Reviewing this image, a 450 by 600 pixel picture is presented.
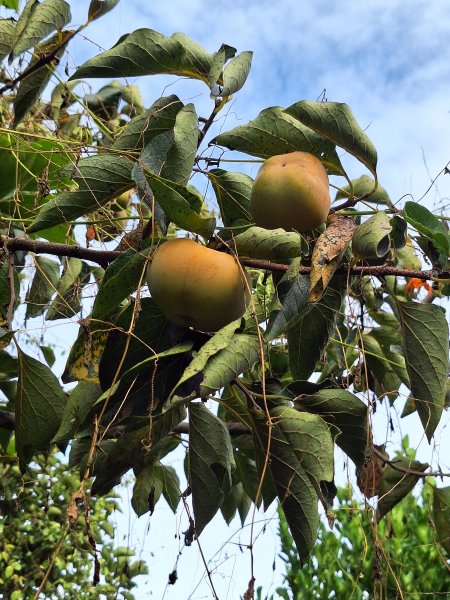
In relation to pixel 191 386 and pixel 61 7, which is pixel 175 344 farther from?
pixel 61 7

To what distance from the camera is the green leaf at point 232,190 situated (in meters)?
0.99

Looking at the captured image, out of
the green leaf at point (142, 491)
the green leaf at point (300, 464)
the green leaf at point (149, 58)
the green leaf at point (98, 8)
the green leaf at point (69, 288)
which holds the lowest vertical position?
the green leaf at point (300, 464)

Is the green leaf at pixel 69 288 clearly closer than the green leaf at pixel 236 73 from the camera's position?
No

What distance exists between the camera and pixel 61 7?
3.61 feet

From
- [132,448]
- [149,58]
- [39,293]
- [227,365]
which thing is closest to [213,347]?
[227,365]

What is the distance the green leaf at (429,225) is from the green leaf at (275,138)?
0.42 feet

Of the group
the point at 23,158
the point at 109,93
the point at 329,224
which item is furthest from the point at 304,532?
the point at 109,93

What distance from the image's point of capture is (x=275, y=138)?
3.07 feet

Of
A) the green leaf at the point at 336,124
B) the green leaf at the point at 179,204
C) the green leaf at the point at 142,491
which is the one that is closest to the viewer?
the green leaf at the point at 179,204

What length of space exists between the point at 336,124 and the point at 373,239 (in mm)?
152

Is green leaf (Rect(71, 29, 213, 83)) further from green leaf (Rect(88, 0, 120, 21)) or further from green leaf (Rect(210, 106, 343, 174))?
green leaf (Rect(88, 0, 120, 21))

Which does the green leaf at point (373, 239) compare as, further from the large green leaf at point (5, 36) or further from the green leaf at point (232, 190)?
the large green leaf at point (5, 36)

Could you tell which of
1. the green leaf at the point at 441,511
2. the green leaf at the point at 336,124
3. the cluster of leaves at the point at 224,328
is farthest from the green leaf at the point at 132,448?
the green leaf at the point at 441,511

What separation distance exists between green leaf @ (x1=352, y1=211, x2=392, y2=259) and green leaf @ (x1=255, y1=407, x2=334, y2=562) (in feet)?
0.57
